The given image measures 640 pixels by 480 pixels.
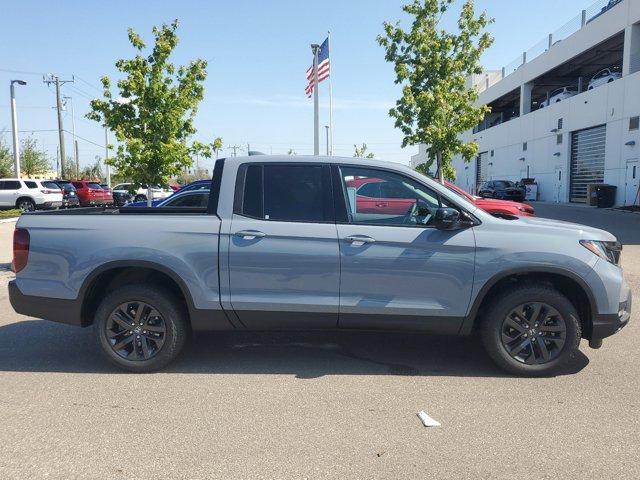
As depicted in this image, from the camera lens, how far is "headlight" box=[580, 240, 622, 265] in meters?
4.40

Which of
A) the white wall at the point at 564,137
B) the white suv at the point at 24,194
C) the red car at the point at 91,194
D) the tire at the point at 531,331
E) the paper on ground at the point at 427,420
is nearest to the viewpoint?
the paper on ground at the point at 427,420

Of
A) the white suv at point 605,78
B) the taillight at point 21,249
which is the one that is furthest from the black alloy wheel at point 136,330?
the white suv at point 605,78

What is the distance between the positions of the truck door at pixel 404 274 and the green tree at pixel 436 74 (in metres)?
10.8

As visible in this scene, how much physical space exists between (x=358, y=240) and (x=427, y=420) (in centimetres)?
149

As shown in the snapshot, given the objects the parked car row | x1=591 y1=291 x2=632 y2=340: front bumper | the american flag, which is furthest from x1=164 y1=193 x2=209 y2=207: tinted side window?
the parked car row

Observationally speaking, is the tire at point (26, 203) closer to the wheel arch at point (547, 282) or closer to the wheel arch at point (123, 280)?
the wheel arch at point (123, 280)

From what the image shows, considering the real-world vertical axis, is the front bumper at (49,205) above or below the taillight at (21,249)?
below

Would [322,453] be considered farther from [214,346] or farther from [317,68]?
[317,68]

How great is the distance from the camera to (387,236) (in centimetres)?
439

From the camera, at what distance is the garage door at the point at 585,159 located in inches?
1206

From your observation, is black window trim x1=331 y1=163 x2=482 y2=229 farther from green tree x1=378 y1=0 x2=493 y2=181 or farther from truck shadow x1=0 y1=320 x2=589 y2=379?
green tree x1=378 y1=0 x2=493 y2=181

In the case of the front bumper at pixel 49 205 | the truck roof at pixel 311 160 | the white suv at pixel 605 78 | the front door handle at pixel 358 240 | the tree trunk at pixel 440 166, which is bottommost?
the front bumper at pixel 49 205

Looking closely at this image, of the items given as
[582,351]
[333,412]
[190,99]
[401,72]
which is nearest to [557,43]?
[401,72]

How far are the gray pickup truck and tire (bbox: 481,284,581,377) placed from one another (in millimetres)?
11
